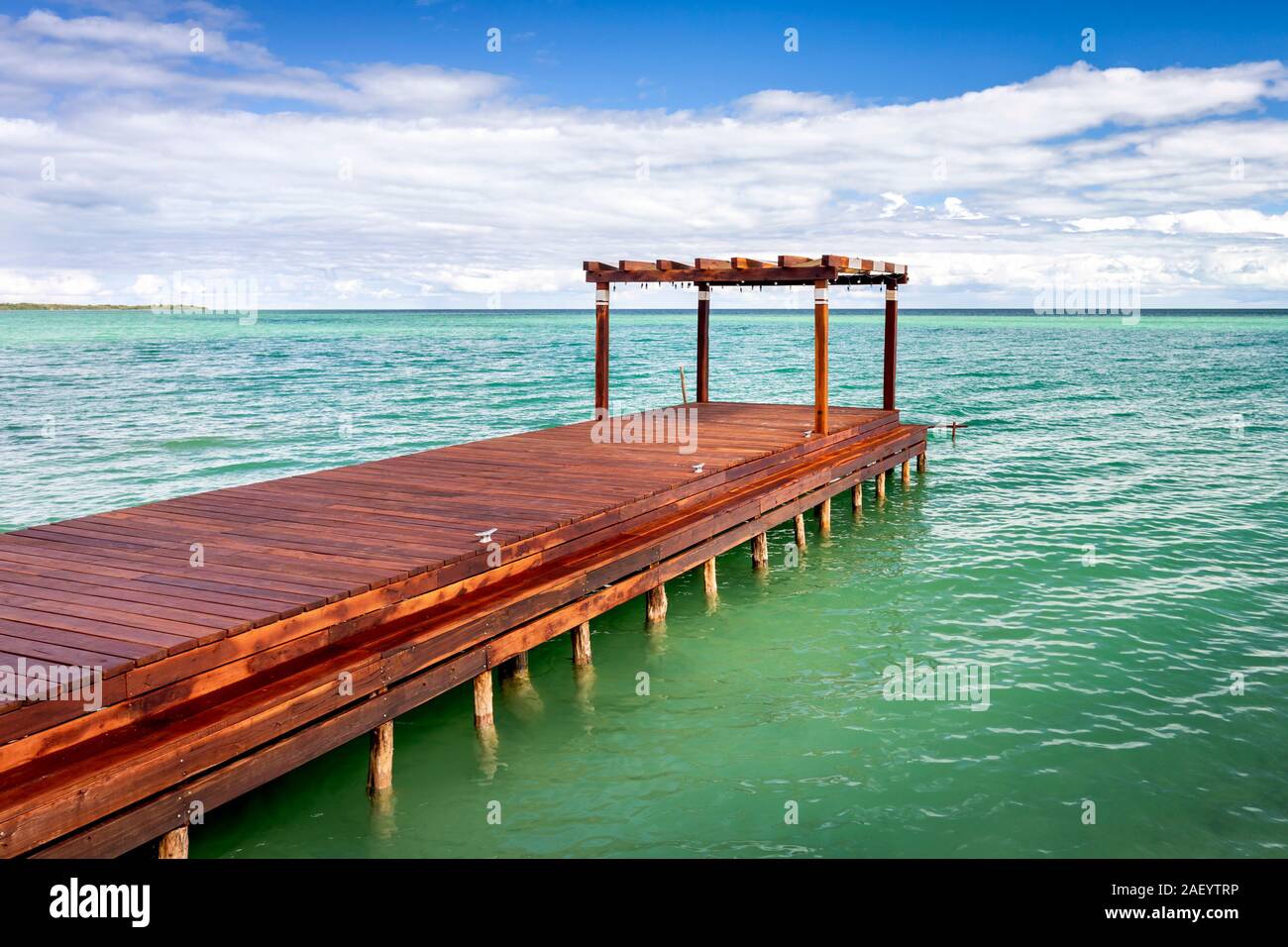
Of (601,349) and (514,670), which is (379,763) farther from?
(601,349)

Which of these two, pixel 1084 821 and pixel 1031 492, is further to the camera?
pixel 1031 492

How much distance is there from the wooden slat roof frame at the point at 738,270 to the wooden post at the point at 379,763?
9.13 m

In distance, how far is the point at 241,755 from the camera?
5426 mm

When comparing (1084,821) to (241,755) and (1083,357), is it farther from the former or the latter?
(1083,357)

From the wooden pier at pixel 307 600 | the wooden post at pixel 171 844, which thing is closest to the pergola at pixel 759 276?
the wooden pier at pixel 307 600

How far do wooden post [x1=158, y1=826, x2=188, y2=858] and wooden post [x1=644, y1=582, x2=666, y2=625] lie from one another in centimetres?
553

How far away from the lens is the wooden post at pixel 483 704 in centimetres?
755

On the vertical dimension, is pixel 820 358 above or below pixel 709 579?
above

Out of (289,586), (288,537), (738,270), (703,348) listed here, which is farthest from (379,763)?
(703,348)

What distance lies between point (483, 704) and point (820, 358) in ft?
29.4

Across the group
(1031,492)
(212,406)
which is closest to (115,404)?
(212,406)

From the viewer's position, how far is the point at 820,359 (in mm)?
14867

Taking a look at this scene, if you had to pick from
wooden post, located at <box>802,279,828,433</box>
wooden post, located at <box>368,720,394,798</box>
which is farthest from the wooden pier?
wooden post, located at <box>802,279,828,433</box>
